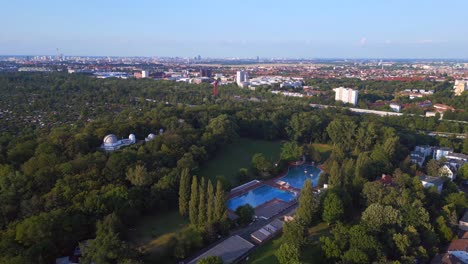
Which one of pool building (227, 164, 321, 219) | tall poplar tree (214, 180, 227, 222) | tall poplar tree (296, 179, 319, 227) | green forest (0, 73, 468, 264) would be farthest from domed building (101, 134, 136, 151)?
tall poplar tree (296, 179, 319, 227)

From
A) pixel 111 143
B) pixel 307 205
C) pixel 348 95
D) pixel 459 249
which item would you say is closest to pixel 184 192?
pixel 307 205

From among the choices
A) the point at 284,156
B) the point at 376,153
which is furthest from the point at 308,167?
the point at 376,153

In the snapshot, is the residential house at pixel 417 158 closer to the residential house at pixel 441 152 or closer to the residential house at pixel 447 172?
the residential house at pixel 441 152

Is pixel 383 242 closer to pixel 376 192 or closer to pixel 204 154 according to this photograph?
pixel 376 192

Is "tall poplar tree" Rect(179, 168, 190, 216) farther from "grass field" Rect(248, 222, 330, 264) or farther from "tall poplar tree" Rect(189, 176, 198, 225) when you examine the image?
"grass field" Rect(248, 222, 330, 264)

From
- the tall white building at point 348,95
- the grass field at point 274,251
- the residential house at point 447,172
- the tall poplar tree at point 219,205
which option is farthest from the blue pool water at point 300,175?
the tall white building at point 348,95

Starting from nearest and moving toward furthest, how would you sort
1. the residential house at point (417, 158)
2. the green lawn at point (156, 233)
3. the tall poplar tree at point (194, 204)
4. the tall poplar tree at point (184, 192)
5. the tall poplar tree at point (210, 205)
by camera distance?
the green lawn at point (156, 233) → the tall poplar tree at point (210, 205) → the tall poplar tree at point (194, 204) → the tall poplar tree at point (184, 192) → the residential house at point (417, 158)

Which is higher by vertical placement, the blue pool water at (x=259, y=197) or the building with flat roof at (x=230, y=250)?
the building with flat roof at (x=230, y=250)
